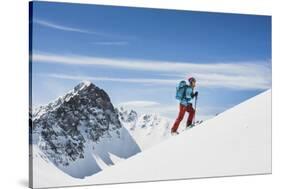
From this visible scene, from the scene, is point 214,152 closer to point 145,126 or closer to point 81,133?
point 145,126

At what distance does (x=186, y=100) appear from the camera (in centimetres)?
916

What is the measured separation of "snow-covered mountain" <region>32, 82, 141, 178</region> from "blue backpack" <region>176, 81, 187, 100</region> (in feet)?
2.97

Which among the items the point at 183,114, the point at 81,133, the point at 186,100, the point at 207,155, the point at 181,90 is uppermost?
the point at 181,90

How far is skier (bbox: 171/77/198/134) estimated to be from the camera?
912 centimetres

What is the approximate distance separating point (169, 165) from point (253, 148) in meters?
1.39

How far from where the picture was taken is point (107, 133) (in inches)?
344

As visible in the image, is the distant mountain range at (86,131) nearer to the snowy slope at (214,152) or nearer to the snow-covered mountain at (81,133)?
the snow-covered mountain at (81,133)

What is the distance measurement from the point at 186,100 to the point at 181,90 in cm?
16

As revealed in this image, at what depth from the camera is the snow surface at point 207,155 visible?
8719 mm

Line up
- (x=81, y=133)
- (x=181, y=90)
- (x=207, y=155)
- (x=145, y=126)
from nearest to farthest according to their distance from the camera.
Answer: (x=81, y=133) → (x=145, y=126) → (x=181, y=90) → (x=207, y=155)

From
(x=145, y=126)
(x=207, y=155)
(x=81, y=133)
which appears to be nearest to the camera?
(x=81, y=133)

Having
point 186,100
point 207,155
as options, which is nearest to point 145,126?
point 186,100

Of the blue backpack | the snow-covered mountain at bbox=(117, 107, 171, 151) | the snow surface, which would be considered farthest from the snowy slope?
the blue backpack

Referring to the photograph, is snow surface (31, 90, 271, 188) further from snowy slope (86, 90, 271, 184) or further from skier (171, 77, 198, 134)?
skier (171, 77, 198, 134)
